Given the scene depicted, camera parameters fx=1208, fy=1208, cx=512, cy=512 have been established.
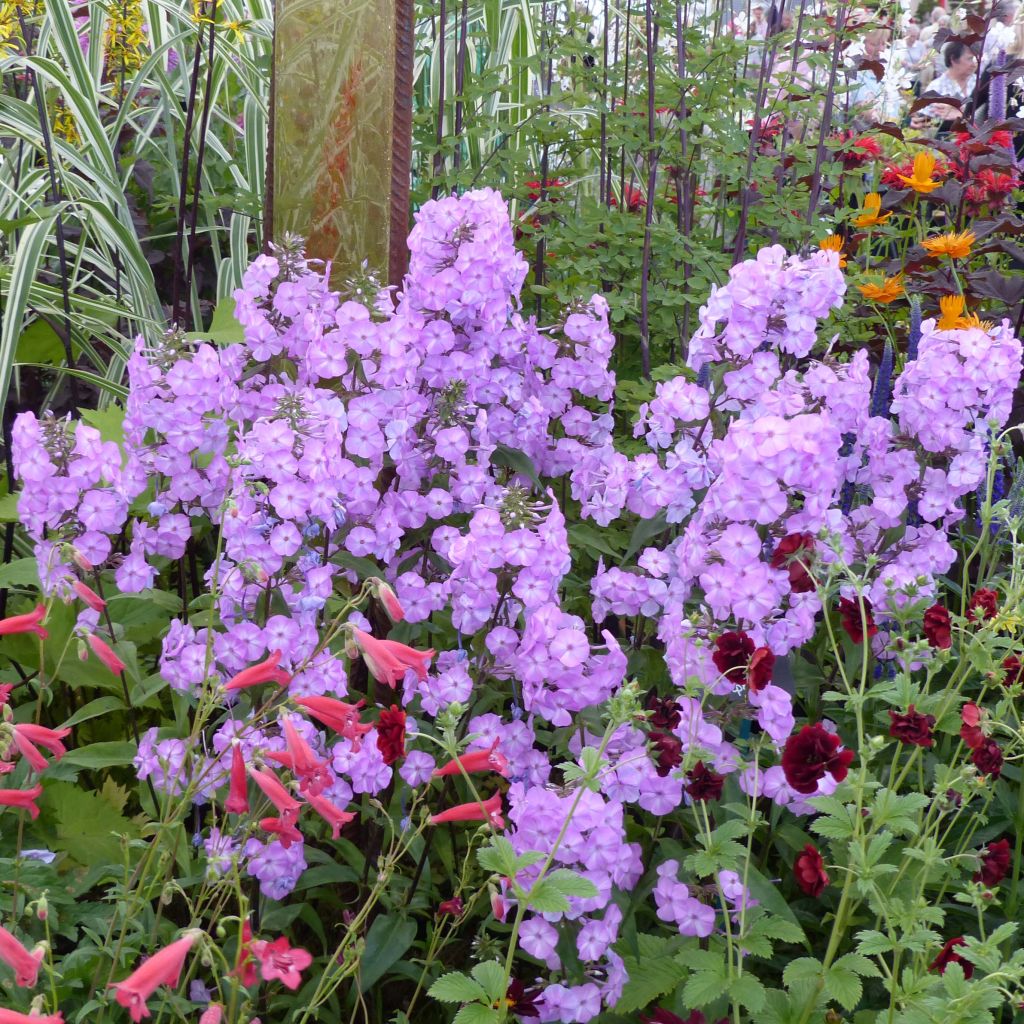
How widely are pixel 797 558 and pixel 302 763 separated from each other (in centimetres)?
70

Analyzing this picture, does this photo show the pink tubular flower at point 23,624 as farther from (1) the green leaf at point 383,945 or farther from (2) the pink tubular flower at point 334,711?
(1) the green leaf at point 383,945

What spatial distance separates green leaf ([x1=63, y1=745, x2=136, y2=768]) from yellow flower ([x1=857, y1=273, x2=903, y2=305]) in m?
1.94

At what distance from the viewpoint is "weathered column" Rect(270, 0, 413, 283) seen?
7.20 feet

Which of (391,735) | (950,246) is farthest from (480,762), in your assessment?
(950,246)

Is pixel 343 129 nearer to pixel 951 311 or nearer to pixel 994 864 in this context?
pixel 951 311

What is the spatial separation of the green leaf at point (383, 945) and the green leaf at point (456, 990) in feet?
0.94

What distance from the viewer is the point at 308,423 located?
1681 mm

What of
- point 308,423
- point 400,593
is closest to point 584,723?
point 400,593

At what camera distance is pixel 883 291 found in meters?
Answer: 2.95

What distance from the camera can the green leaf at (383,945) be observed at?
165 centimetres

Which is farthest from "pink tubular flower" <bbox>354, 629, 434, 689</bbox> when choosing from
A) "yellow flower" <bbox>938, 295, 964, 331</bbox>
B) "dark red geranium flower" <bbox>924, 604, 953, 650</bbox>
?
"yellow flower" <bbox>938, 295, 964, 331</bbox>

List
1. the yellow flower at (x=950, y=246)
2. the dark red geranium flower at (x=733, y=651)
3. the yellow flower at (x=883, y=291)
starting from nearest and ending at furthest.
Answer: the dark red geranium flower at (x=733, y=651) < the yellow flower at (x=883, y=291) < the yellow flower at (x=950, y=246)

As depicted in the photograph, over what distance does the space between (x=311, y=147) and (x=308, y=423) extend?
0.79 meters

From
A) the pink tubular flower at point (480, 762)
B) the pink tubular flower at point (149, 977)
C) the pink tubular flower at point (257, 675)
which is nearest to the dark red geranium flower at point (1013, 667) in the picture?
the pink tubular flower at point (480, 762)
